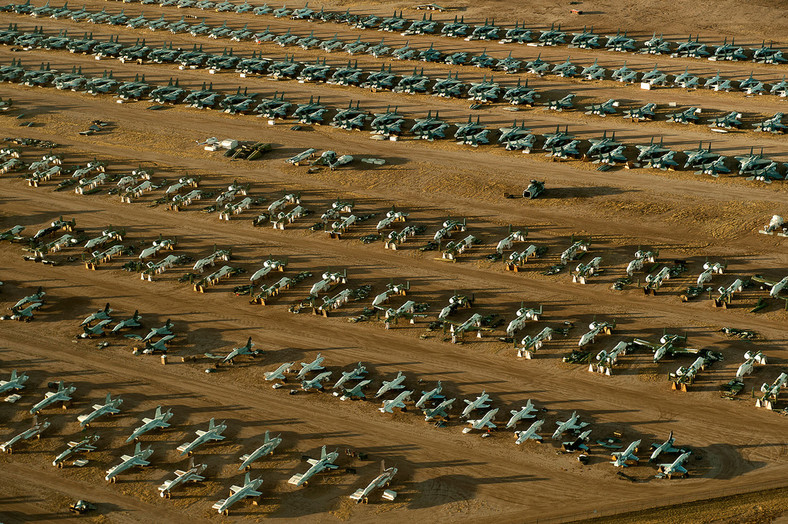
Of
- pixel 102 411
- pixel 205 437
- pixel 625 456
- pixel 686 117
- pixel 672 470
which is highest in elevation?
pixel 686 117

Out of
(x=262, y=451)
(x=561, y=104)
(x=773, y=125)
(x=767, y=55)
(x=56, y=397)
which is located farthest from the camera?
(x=767, y=55)

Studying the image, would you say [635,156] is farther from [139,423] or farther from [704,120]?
[139,423]

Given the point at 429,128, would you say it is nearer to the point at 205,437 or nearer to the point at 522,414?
the point at 522,414

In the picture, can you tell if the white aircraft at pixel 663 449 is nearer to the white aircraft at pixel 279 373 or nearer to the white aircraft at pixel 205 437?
the white aircraft at pixel 279 373

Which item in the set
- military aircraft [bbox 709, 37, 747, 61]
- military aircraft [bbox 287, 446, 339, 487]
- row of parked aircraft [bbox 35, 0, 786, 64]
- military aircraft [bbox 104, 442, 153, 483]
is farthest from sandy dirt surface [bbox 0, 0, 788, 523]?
row of parked aircraft [bbox 35, 0, 786, 64]

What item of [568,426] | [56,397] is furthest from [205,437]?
[568,426]

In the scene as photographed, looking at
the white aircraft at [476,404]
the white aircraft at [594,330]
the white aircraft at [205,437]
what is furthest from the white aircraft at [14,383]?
the white aircraft at [594,330]
